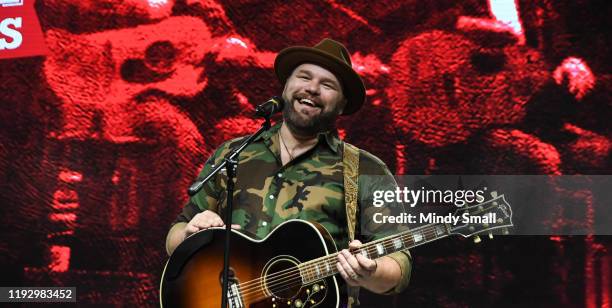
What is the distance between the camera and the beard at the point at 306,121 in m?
3.05

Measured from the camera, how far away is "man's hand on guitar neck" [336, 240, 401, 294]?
263 cm

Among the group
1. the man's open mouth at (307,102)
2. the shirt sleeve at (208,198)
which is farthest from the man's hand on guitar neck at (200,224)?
the man's open mouth at (307,102)

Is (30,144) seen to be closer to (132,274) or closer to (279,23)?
(132,274)

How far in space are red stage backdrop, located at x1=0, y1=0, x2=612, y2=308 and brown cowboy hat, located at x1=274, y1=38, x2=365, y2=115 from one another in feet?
1.85

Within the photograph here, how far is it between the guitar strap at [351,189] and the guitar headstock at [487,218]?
38 centimetres

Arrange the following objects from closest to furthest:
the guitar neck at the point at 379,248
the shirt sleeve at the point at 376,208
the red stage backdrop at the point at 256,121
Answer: the guitar neck at the point at 379,248
the shirt sleeve at the point at 376,208
the red stage backdrop at the point at 256,121

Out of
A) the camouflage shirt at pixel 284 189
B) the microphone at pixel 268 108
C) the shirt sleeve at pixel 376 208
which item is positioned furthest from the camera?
the camouflage shirt at pixel 284 189

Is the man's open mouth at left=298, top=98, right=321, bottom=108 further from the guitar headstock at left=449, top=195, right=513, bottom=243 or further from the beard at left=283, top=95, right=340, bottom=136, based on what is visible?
the guitar headstock at left=449, top=195, right=513, bottom=243

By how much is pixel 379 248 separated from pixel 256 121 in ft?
4.31

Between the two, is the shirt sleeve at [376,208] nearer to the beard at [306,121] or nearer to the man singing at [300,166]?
the man singing at [300,166]

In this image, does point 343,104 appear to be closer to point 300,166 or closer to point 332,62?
point 332,62

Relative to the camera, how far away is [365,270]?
2631 mm

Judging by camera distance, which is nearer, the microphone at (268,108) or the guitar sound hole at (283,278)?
the microphone at (268,108)

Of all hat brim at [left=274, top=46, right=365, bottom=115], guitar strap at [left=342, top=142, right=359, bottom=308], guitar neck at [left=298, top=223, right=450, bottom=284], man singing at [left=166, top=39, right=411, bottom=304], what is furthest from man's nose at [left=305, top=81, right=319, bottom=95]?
guitar neck at [left=298, top=223, right=450, bottom=284]
